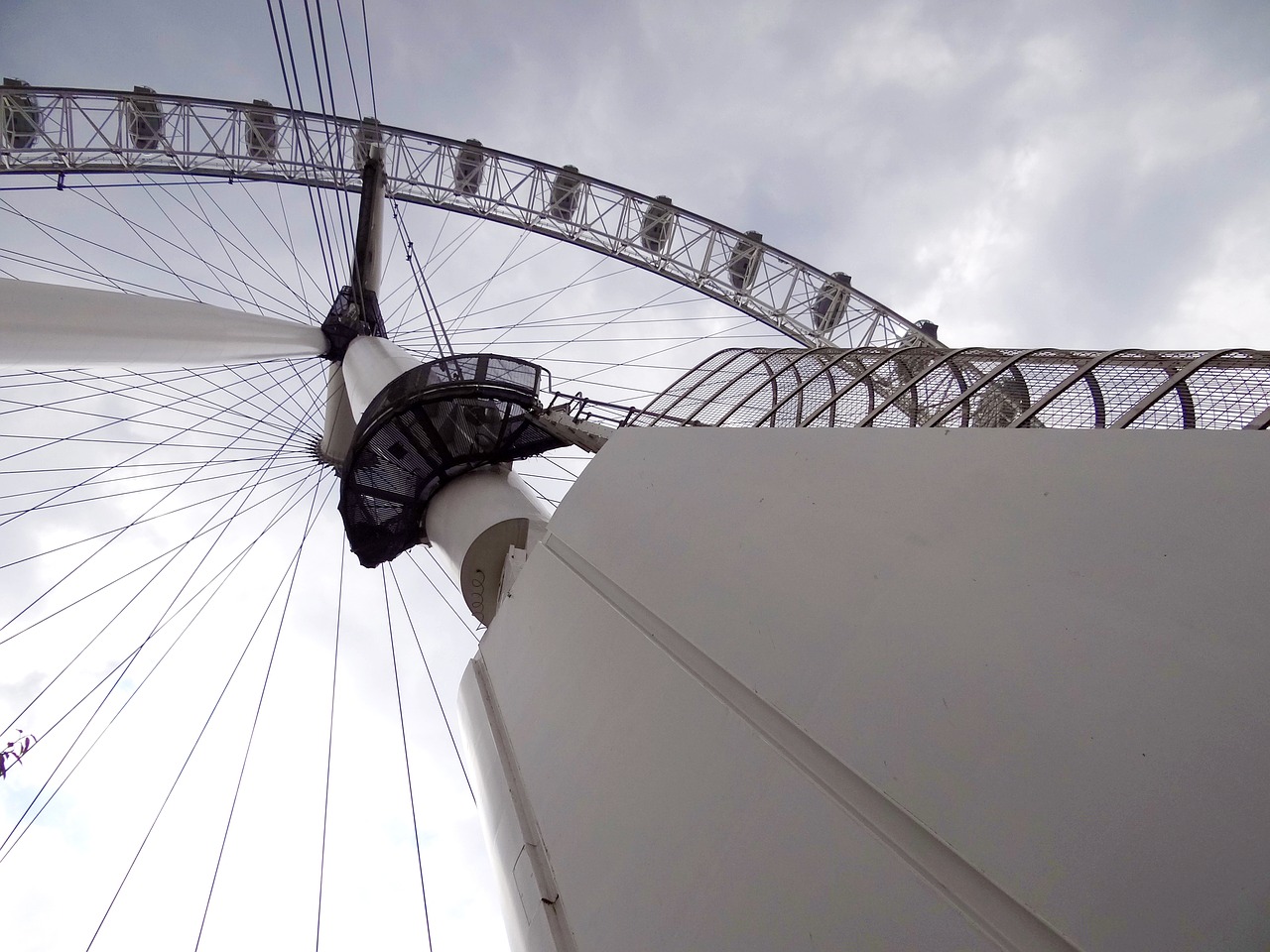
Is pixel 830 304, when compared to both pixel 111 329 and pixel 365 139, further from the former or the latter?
pixel 111 329

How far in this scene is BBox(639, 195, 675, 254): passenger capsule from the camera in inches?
944

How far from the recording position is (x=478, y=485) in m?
11.0

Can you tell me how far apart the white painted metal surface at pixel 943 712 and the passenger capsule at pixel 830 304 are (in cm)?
2197

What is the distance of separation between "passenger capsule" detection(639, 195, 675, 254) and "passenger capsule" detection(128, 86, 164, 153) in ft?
51.1

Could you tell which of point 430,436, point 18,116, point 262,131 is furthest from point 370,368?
point 18,116

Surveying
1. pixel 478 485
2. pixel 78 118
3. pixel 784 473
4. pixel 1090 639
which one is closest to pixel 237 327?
pixel 478 485

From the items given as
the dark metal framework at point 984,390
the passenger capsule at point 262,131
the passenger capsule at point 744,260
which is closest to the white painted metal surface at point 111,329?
the dark metal framework at point 984,390

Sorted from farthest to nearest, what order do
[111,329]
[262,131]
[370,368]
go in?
[262,131] < [370,368] < [111,329]

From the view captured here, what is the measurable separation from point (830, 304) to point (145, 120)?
75.1ft

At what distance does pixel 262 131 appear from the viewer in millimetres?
22672

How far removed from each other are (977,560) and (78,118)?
2677 centimetres

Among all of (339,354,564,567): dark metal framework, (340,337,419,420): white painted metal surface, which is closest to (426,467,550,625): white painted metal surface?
(339,354,564,567): dark metal framework

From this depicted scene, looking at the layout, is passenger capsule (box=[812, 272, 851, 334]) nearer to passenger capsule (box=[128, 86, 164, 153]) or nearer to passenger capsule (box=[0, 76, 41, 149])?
passenger capsule (box=[128, 86, 164, 153])

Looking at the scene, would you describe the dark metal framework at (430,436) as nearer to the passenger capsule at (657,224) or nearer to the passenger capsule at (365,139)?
the passenger capsule at (657,224)
